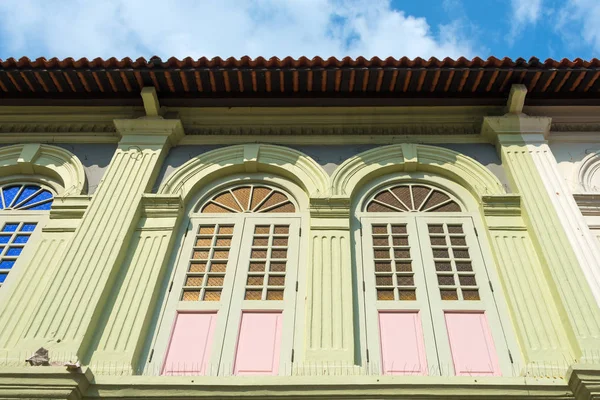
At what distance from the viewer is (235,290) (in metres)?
6.14

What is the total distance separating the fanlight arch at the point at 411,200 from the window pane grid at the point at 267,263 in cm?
111

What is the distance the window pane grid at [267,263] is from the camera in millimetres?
6145

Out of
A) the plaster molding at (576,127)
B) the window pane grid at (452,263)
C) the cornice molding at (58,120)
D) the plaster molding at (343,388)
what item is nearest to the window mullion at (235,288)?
the plaster molding at (343,388)

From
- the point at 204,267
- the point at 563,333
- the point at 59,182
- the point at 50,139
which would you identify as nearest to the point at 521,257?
the point at 563,333

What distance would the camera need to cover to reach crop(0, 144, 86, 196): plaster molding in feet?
24.9

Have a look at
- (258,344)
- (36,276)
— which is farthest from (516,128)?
(36,276)

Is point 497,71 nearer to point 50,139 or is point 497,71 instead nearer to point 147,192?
point 147,192

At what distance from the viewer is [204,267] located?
6.45 metres

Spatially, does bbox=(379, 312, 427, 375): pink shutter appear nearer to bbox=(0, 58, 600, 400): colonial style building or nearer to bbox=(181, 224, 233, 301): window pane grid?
bbox=(0, 58, 600, 400): colonial style building

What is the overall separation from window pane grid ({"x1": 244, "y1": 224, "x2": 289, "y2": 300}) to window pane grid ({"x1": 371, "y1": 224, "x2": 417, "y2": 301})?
945 mm

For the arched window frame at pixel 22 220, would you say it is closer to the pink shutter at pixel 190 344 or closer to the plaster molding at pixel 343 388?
the pink shutter at pixel 190 344

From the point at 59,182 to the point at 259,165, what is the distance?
2426 millimetres

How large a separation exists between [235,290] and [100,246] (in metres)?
1.43

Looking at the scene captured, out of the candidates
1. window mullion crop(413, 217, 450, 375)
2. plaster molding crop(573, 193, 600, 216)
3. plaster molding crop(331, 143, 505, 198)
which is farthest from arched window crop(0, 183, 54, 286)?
plaster molding crop(573, 193, 600, 216)
